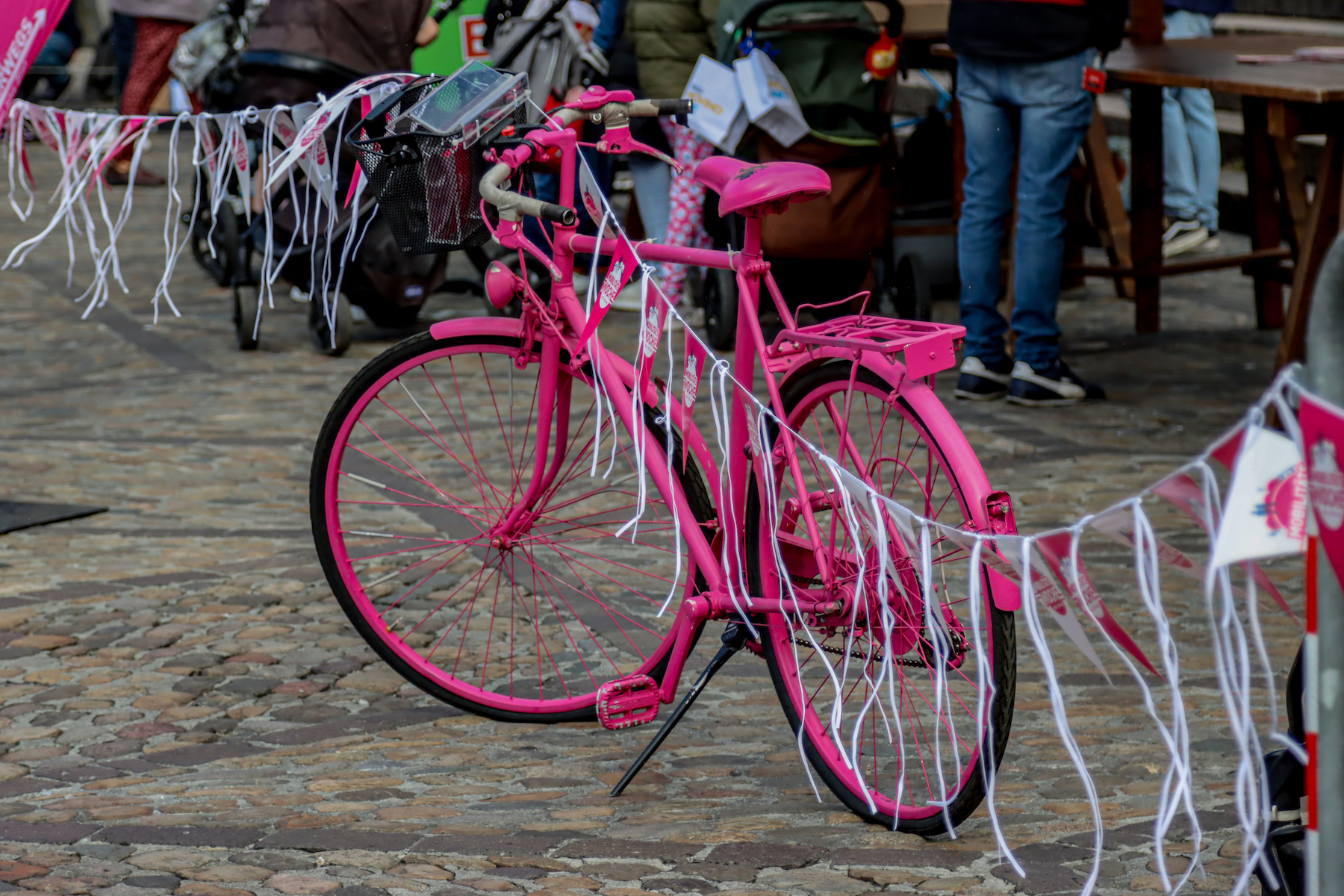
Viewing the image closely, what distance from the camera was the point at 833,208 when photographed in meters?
6.82

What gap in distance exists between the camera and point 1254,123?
22.9 ft

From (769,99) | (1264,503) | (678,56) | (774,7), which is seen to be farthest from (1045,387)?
(1264,503)

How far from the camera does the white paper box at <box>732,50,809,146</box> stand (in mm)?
6586

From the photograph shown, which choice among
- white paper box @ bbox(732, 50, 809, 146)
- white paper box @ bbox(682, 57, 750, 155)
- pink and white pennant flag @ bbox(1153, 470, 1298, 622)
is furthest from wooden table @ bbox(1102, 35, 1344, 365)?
pink and white pennant flag @ bbox(1153, 470, 1298, 622)

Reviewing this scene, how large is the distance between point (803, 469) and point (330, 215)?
4.76ft

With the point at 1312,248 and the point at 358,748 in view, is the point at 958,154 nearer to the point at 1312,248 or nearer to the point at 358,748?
the point at 1312,248

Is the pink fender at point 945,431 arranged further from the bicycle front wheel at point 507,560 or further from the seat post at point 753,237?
the bicycle front wheel at point 507,560

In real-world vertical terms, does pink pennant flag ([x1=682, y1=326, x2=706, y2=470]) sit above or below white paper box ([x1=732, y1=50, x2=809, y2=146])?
below

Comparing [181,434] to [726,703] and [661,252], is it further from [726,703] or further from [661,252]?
[661,252]

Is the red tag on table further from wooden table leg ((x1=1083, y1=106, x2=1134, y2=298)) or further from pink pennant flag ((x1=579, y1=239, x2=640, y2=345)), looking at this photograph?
pink pennant flag ((x1=579, y1=239, x2=640, y2=345))

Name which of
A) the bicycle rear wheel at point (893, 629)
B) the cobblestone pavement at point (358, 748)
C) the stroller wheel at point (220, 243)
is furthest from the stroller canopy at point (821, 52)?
the bicycle rear wheel at point (893, 629)

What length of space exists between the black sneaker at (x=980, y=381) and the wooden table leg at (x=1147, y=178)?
1.22m

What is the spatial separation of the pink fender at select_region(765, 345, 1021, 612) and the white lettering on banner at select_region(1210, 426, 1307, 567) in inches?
38.0

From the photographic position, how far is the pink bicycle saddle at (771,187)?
2.72m
